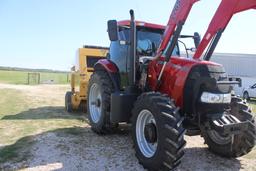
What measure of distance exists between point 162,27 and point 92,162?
3416mm

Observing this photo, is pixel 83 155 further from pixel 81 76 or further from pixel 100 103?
pixel 81 76

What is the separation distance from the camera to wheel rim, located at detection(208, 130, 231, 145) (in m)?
6.24

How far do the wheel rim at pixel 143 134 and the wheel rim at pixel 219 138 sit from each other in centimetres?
123

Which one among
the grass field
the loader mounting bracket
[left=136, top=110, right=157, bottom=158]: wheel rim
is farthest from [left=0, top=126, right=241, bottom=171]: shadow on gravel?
the grass field

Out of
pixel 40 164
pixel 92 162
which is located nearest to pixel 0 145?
pixel 40 164


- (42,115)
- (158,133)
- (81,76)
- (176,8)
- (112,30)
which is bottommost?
(42,115)

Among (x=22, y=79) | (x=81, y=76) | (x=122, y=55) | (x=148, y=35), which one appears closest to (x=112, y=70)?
(x=122, y=55)

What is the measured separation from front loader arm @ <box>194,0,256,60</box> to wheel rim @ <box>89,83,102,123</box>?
2.72 metres

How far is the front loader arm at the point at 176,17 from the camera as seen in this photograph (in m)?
5.93

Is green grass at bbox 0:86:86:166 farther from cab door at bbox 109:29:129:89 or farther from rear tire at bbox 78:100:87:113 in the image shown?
cab door at bbox 109:29:129:89

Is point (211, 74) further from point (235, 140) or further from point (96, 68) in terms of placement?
point (96, 68)

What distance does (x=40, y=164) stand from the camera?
5.77 meters

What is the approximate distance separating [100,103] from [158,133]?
2.96 metres

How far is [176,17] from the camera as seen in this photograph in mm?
6133
